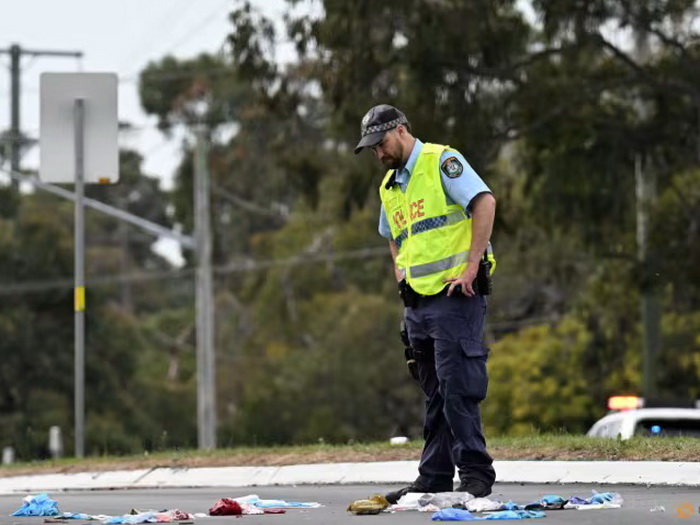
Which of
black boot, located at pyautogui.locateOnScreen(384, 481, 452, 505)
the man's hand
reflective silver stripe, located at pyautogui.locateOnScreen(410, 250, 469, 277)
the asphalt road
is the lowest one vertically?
the asphalt road

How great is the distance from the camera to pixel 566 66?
2828 centimetres

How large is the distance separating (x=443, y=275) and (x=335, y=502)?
1613 millimetres

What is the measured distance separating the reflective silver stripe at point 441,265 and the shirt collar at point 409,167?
A: 0.42 m

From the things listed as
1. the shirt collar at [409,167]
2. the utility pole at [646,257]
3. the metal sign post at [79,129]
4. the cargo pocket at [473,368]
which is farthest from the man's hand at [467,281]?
the utility pole at [646,257]

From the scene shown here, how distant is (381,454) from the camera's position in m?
13.3

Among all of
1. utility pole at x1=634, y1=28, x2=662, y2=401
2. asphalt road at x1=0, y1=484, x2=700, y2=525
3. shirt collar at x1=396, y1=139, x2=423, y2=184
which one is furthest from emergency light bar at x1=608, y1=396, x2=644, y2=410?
utility pole at x1=634, y1=28, x2=662, y2=401

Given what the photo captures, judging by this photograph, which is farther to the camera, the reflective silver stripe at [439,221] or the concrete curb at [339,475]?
the concrete curb at [339,475]

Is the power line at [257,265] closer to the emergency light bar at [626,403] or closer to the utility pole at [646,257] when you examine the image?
the utility pole at [646,257]

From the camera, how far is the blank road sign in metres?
16.6

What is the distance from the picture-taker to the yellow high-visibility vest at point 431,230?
9266mm

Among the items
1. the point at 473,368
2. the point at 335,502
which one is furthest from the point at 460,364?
the point at 335,502

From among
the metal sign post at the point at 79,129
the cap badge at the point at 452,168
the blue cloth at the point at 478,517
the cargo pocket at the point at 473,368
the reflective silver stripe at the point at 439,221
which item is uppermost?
the metal sign post at the point at 79,129

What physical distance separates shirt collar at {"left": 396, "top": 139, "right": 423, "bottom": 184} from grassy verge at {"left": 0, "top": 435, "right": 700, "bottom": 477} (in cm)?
281

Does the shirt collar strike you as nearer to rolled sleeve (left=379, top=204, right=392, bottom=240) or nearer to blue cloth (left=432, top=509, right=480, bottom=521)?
rolled sleeve (left=379, top=204, right=392, bottom=240)
